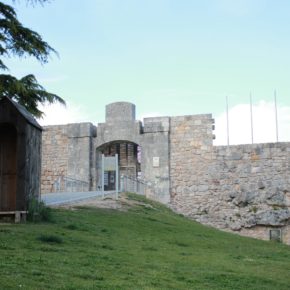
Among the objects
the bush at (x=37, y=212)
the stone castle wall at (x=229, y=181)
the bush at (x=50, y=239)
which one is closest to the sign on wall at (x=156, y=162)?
the stone castle wall at (x=229, y=181)

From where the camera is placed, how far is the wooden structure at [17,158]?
10320 mm

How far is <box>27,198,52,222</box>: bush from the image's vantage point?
1028 centimetres

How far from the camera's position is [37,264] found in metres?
6.07

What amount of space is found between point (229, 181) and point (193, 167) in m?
1.63

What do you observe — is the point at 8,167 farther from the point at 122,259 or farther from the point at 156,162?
the point at 156,162

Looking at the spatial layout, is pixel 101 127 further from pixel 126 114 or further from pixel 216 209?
pixel 216 209

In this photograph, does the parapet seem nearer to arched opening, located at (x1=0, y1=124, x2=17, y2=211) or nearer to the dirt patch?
the dirt patch

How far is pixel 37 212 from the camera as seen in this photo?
10367mm

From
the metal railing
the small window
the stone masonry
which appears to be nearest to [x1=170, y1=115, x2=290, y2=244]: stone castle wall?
the stone masonry

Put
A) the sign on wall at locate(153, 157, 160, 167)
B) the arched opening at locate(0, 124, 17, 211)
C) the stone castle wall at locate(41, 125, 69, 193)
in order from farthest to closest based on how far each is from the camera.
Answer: the stone castle wall at locate(41, 125, 69, 193) < the sign on wall at locate(153, 157, 160, 167) < the arched opening at locate(0, 124, 17, 211)

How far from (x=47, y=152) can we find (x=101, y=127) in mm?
2891

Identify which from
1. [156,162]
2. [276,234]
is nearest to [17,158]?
[156,162]

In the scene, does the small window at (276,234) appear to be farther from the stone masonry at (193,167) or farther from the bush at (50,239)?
the bush at (50,239)

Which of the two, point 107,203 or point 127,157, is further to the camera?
point 127,157
